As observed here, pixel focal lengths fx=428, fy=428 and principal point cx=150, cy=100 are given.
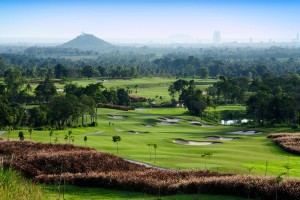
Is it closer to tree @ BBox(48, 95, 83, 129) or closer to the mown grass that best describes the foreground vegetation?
the mown grass

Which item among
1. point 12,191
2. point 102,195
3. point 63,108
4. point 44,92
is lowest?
point 63,108

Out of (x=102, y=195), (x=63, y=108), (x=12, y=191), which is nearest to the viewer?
(x=12, y=191)

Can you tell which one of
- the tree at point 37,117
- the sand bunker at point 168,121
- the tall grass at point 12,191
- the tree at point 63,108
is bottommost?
the sand bunker at point 168,121

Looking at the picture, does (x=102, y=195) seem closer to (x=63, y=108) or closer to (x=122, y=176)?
(x=122, y=176)

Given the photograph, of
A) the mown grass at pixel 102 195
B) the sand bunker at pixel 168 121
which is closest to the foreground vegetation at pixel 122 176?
the mown grass at pixel 102 195

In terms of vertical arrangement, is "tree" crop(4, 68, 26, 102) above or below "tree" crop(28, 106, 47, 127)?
above

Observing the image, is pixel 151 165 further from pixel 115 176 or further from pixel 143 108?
pixel 143 108

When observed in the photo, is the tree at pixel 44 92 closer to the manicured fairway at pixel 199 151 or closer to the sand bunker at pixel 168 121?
the manicured fairway at pixel 199 151

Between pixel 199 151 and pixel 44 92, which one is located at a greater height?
pixel 44 92

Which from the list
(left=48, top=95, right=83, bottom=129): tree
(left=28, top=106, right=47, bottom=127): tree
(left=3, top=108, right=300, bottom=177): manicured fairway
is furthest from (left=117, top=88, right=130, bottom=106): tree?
(left=48, top=95, right=83, bottom=129): tree

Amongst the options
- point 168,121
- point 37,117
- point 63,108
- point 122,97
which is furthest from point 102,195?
point 122,97

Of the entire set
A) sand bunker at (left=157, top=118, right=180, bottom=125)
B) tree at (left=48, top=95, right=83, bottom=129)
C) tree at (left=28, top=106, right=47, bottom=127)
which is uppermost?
tree at (left=48, top=95, right=83, bottom=129)
